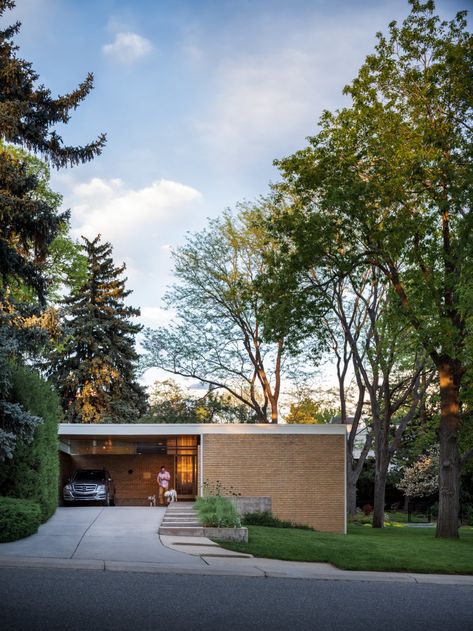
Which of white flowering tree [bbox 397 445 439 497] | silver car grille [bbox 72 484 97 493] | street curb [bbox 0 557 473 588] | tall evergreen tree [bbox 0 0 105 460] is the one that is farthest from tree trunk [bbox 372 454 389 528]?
tall evergreen tree [bbox 0 0 105 460]

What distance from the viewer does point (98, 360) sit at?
1645 inches

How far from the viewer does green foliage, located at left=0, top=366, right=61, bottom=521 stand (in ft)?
61.9

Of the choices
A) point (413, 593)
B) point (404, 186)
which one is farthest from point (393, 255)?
point (413, 593)

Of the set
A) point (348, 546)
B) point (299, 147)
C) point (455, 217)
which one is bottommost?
point (348, 546)

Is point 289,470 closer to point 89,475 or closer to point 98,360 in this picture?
point 89,475

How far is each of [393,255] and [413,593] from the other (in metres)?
13.2

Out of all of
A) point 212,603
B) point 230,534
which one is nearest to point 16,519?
point 230,534

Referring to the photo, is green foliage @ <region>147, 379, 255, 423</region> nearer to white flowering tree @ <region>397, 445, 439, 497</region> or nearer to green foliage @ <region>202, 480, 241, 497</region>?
white flowering tree @ <region>397, 445, 439, 497</region>

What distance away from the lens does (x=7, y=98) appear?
17062 millimetres

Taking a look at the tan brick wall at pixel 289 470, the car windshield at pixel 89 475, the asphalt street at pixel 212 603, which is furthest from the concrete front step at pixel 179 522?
the car windshield at pixel 89 475

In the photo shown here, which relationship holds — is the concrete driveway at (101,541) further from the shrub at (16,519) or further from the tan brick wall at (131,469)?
the tan brick wall at (131,469)

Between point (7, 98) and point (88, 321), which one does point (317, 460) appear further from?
point (88, 321)

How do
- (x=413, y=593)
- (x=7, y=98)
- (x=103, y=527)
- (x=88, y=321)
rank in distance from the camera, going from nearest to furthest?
(x=413, y=593), (x=7, y=98), (x=103, y=527), (x=88, y=321)

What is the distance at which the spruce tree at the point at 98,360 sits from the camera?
137 ft
